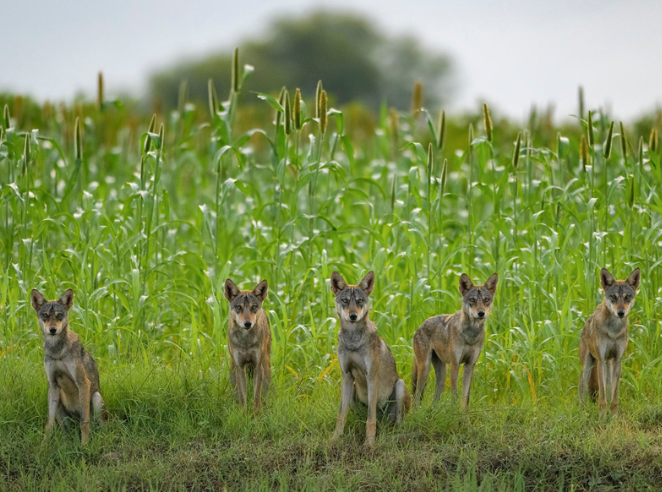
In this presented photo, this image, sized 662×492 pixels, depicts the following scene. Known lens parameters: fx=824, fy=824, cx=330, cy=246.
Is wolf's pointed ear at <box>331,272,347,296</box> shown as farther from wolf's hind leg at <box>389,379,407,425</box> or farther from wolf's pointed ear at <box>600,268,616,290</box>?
wolf's pointed ear at <box>600,268,616,290</box>

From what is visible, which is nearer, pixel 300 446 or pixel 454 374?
pixel 300 446

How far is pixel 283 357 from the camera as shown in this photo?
30.3 ft

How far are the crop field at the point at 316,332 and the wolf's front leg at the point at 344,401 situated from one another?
123 mm

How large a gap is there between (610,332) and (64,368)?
5206 millimetres

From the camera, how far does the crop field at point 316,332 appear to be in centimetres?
745

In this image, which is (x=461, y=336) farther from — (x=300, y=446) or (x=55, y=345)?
(x=55, y=345)

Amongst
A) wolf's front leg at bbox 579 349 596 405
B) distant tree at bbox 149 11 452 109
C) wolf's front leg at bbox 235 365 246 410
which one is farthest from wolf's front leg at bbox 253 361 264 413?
distant tree at bbox 149 11 452 109

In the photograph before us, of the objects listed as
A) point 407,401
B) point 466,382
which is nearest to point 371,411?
point 407,401

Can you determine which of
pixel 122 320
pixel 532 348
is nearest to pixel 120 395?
pixel 122 320

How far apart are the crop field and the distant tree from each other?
183ft

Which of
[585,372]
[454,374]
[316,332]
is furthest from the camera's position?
[316,332]

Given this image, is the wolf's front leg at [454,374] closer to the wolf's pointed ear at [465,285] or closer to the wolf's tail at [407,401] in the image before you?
the wolf's tail at [407,401]

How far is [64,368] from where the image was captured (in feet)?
25.5

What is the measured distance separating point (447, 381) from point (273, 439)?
2201 mm
